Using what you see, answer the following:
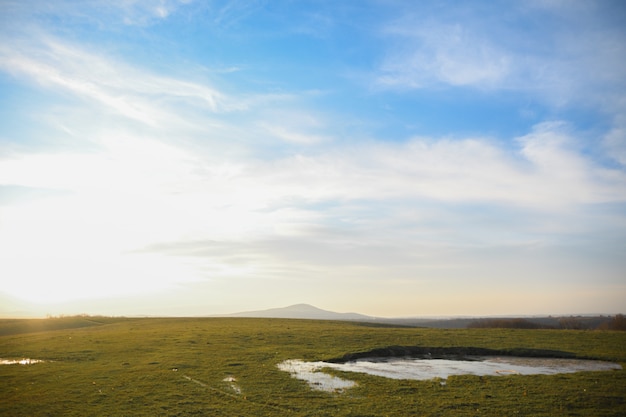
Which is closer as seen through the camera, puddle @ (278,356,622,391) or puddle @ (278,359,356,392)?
puddle @ (278,359,356,392)

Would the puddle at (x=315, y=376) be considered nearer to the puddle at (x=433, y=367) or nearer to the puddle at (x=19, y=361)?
the puddle at (x=433, y=367)

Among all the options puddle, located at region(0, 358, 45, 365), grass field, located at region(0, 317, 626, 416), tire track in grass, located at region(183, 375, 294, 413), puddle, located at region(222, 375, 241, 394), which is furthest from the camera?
puddle, located at region(0, 358, 45, 365)

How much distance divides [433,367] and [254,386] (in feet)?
53.7

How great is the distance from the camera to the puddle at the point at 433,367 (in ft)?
99.7

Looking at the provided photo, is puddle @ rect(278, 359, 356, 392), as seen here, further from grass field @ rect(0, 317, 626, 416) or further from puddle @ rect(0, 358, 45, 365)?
puddle @ rect(0, 358, 45, 365)

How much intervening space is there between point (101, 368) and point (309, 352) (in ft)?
62.3

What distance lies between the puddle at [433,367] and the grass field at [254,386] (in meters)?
1.75

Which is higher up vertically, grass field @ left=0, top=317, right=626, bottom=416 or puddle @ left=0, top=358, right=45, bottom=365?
grass field @ left=0, top=317, right=626, bottom=416

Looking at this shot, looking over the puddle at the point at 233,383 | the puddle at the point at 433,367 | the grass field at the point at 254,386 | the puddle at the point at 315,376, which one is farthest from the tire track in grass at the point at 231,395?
the puddle at the point at 433,367

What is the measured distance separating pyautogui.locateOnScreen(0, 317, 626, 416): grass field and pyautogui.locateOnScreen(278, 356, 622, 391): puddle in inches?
69.1

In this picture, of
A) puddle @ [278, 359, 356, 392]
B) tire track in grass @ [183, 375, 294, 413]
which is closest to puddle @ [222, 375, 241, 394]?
tire track in grass @ [183, 375, 294, 413]

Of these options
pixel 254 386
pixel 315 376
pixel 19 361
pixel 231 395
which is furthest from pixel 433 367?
pixel 19 361

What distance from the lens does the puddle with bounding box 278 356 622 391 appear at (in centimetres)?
3038

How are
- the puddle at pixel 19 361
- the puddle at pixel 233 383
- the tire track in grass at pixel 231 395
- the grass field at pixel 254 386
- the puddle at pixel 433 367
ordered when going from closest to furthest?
1. the grass field at pixel 254 386
2. the tire track in grass at pixel 231 395
3. the puddle at pixel 233 383
4. the puddle at pixel 433 367
5. the puddle at pixel 19 361
